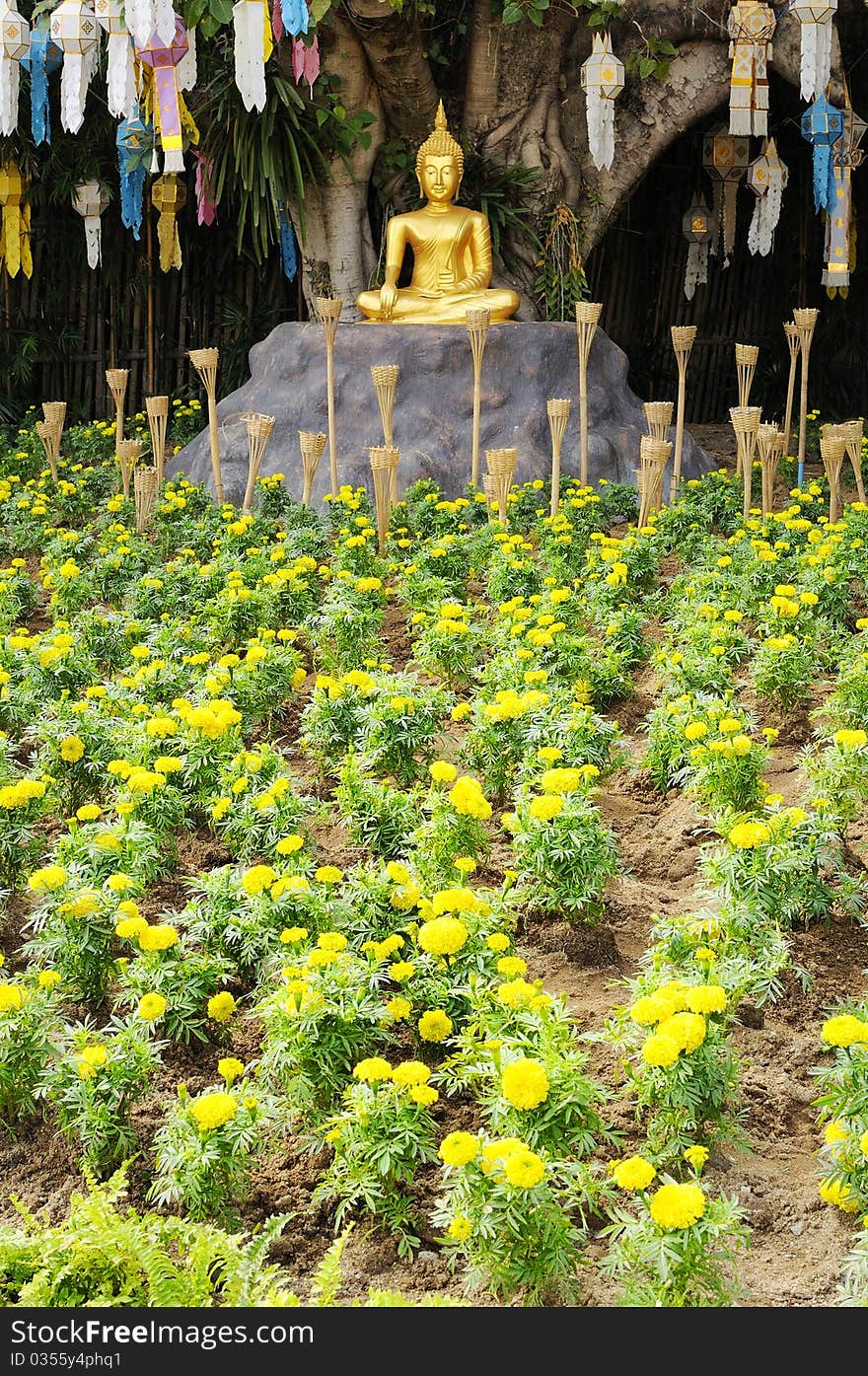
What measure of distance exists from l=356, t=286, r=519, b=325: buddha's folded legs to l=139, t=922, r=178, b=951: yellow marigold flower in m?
6.25

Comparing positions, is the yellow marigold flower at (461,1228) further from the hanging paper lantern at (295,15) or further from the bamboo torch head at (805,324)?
the bamboo torch head at (805,324)

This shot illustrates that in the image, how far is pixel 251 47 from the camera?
6.37 m

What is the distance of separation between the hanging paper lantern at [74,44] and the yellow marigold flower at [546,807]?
5150 millimetres

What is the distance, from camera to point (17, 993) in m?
2.63

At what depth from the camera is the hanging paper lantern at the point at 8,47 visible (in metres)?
7.15

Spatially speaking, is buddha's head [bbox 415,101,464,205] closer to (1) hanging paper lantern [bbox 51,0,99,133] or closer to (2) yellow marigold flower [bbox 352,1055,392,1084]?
(1) hanging paper lantern [bbox 51,0,99,133]

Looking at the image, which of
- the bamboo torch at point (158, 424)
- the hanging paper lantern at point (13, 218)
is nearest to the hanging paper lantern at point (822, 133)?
the bamboo torch at point (158, 424)

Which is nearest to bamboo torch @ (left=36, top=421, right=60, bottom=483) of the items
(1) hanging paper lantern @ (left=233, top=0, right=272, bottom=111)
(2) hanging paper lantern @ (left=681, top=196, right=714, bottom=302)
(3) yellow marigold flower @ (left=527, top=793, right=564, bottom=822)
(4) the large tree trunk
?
(1) hanging paper lantern @ (left=233, top=0, right=272, bottom=111)

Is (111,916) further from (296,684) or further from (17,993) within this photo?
(296,684)

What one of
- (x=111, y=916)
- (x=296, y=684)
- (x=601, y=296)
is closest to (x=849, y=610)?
(x=296, y=684)

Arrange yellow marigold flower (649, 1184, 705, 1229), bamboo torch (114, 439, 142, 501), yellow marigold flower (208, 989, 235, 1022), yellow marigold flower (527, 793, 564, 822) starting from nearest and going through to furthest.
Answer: yellow marigold flower (649, 1184, 705, 1229) → yellow marigold flower (208, 989, 235, 1022) → yellow marigold flower (527, 793, 564, 822) → bamboo torch (114, 439, 142, 501)

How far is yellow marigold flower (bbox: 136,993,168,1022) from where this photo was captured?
260cm

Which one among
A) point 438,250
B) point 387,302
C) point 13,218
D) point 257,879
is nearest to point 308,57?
point 387,302

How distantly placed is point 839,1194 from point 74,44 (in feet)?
21.2
